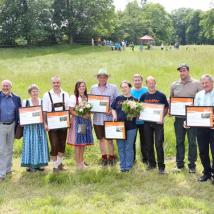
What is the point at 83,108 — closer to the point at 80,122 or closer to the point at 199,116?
the point at 80,122

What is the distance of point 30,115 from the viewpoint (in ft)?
27.7

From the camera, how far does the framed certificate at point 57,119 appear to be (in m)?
8.47

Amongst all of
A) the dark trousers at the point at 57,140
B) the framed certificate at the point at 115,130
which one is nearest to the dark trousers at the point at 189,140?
the framed certificate at the point at 115,130

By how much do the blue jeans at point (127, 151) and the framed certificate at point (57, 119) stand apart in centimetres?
122

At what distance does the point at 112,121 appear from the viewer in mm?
8531

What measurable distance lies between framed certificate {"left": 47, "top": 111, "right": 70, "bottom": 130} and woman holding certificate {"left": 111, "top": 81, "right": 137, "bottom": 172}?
3.26 feet

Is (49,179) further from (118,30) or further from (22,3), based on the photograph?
(118,30)

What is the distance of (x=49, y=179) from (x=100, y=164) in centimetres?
161

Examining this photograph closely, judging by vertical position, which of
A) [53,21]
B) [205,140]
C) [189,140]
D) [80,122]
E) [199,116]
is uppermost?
[53,21]

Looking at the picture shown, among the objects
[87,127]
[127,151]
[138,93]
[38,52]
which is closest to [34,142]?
[87,127]

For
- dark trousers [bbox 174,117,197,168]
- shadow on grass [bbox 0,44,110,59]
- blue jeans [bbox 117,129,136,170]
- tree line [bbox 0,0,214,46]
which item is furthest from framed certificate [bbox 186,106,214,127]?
tree line [bbox 0,0,214,46]

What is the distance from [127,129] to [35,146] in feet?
6.42

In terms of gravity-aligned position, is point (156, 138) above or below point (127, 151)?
above

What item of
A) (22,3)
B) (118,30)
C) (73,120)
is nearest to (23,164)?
(73,120)
